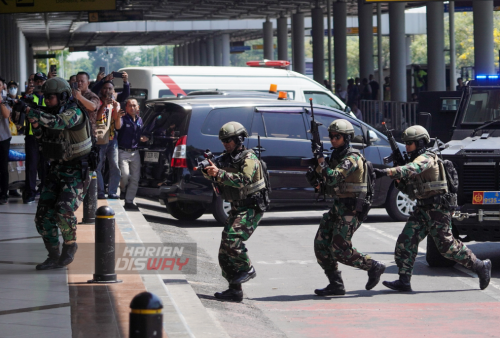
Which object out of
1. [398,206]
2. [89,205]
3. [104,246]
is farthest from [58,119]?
[398,206]

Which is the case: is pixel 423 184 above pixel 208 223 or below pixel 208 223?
above

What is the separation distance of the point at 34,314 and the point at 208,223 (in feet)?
23.6

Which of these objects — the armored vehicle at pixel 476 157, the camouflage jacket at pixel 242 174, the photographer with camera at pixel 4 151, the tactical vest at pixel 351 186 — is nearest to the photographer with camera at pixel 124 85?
the photographer with camera at pixel 4 151

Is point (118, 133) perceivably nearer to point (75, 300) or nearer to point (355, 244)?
point (355, 244)

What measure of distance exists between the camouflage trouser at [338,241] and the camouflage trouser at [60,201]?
7.62 feet

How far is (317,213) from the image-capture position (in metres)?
15.1

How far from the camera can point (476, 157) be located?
9.98 metres

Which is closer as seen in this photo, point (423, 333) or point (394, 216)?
point (423, 333)

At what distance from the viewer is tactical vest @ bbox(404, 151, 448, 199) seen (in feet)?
29.0

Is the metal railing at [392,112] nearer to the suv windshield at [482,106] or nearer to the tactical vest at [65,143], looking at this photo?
the suv windshield at [482,106]

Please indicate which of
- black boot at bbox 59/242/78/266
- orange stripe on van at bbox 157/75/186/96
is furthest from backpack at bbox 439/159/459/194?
orange stripe on van at bbox 157/75/186/96

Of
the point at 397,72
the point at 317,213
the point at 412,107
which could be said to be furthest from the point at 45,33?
the point at 317,213

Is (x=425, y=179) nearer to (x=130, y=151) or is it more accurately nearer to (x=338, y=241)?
(x=338, y=241)

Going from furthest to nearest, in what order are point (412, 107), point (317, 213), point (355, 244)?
1. point (412, 107)
2. point (317, 213)
3. point (355, 244)
